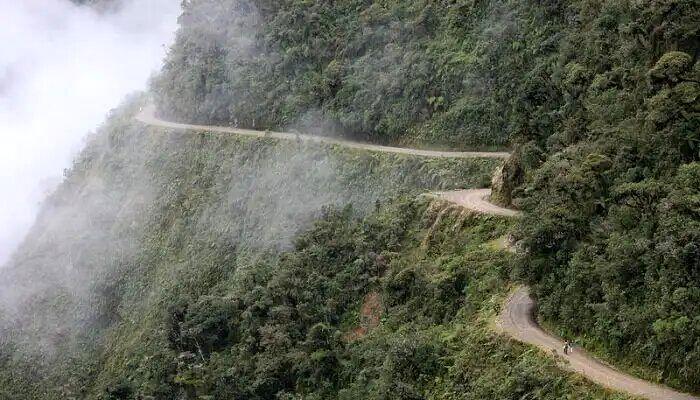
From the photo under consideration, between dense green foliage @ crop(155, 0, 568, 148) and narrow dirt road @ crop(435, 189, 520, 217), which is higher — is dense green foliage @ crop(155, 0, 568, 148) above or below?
above

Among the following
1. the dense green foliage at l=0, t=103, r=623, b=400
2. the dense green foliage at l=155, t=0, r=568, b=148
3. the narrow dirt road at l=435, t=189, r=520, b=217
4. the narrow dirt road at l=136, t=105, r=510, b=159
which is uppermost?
the dense green foliage at l=155, t=0, r=568, b=148

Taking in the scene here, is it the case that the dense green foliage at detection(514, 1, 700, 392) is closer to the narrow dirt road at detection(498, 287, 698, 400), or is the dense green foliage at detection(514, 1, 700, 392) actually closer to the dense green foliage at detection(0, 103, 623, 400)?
the narrow dirt road at detection(498, 287, 698, 400)

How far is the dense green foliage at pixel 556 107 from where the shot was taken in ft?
62.0

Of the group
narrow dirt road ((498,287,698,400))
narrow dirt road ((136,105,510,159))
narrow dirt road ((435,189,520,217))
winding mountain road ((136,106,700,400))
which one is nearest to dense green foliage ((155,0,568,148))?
narrow dirt road ((136,105,510,159))

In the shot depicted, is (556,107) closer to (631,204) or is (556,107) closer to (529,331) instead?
(631,204)

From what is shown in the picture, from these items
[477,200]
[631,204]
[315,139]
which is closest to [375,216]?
[477,200]

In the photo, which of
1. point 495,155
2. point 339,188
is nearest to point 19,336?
point 339,188

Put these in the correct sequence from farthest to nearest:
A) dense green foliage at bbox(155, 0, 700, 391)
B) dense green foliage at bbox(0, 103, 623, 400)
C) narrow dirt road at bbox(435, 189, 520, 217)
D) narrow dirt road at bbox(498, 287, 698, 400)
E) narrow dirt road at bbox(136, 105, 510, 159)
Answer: narrow dirt road at bbox(136, 105, 510, 159), narrow dirt road at bbox(435, 189, 520, 217), dense green foliage at bbox(0, 103, 623, 400), dense green foliage at bbox(155, 0, 700, 391), narrow dirt road at bbox(498, 287, 698, 400)

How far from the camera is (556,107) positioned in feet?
94.8

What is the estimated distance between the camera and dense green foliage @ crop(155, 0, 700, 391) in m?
18.9

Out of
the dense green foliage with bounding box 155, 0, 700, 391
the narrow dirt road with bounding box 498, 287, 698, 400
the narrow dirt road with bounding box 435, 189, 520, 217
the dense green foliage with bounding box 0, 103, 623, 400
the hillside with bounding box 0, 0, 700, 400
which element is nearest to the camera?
the narrow dirt road with bounding box 498, 287, 698, 400

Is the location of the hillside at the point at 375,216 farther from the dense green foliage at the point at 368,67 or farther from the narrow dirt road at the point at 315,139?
the narrow dirt road at the point at 315,139

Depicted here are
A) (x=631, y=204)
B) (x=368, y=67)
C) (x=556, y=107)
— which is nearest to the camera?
(x=631, y=204)

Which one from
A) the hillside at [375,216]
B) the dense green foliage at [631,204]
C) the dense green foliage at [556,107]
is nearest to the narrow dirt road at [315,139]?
the hillside at [375,216]
